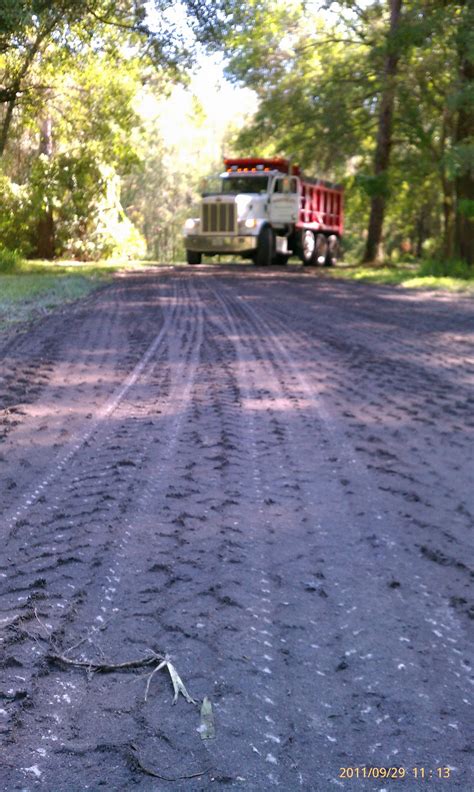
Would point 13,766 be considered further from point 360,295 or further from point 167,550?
point 360,295

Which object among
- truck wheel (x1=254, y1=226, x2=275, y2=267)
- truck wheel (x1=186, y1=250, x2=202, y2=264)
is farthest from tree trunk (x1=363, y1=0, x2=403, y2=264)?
truck wheel (x1=186, y1=250, x2=202, y2=264)

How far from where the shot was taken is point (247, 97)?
34844 mm

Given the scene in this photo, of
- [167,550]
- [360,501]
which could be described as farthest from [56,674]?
[360,501]

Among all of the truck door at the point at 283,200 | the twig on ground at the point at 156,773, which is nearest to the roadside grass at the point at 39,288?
the truck door at the point at 283,200

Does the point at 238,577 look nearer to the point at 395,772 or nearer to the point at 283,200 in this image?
the point at 395,772

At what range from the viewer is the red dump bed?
30.5m

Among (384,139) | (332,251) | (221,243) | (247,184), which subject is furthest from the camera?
(332,251)

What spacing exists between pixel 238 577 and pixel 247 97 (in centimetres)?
3331

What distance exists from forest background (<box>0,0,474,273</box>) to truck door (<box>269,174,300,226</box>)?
2.21 metres

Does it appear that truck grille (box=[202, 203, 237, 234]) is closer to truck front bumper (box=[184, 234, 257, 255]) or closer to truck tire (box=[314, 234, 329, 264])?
truck front bumper (box=[184, 234, 257, 255])

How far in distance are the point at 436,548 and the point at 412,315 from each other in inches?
453

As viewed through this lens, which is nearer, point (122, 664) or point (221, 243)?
point (122, 664)

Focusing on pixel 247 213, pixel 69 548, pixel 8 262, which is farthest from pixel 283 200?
pixel 69 548

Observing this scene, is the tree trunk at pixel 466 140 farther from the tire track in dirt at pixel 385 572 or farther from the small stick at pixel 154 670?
the small stick at pixel 154 670
